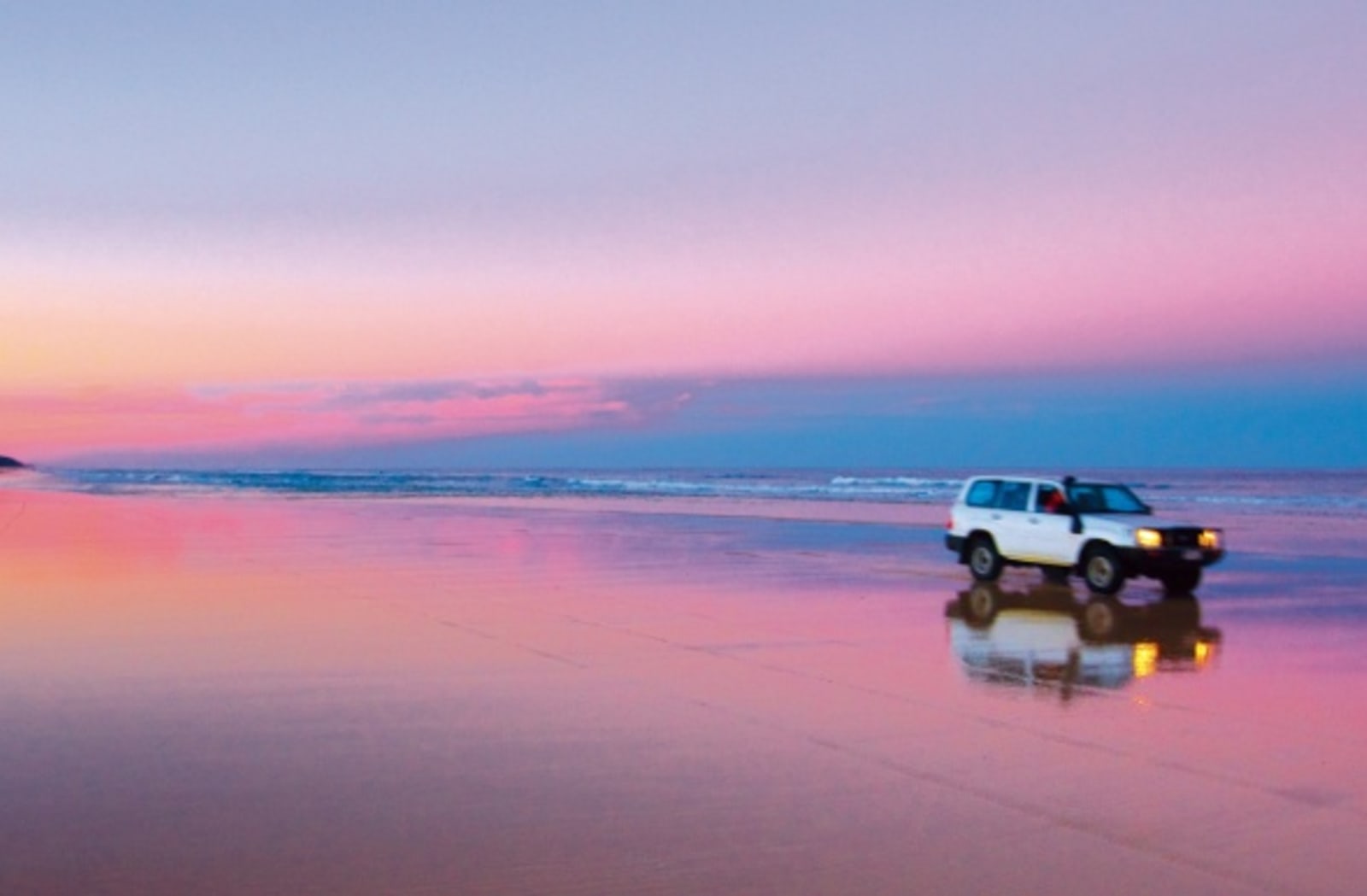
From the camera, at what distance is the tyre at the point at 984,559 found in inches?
888

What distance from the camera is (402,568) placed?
23297 millimetres

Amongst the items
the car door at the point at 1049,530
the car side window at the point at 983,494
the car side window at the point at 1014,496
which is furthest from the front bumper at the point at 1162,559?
the car side window at the point at 983,494

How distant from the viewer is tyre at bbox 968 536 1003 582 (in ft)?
74.0

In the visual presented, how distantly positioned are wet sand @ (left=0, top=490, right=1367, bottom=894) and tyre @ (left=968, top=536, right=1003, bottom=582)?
8.70 feet

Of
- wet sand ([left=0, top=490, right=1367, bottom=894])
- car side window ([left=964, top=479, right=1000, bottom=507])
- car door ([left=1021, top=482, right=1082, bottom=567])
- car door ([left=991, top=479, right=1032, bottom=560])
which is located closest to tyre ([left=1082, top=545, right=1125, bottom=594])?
car door ([left=1021, top=482, right=1082, bottom=567])

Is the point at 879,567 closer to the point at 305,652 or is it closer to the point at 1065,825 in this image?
the point at 305,652

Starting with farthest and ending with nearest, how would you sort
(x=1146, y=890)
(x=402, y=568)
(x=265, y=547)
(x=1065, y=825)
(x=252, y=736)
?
(x=265, y=547) → (x=402, y=568) → (x=252, y=736) → (x=1065, y=825) → (x=1146, y=890)

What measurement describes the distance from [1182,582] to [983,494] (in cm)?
372

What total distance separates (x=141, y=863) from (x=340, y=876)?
99 cm

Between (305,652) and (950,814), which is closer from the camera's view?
(950,814)

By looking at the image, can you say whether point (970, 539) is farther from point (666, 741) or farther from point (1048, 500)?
A: point (666, 741)

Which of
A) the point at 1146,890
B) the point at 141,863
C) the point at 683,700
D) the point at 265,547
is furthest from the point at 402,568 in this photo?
the point at 1146,890

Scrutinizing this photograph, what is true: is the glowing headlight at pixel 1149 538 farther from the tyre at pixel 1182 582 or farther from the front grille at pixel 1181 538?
the tyre at pixel 1182 582

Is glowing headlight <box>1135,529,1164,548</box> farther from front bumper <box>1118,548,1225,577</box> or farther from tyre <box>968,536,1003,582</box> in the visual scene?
tyre <box>968,536,1003,582</box>
